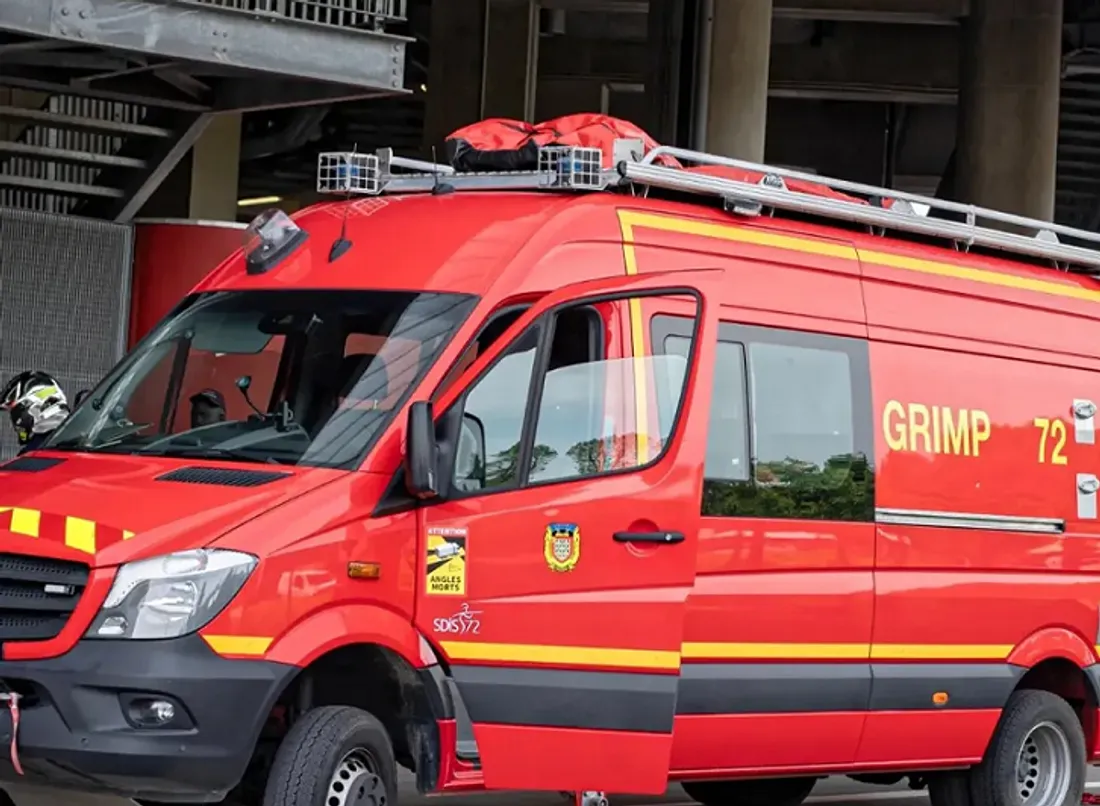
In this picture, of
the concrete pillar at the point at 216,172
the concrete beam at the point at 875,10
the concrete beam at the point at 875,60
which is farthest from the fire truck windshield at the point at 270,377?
the concrete beam at the point at 875,60

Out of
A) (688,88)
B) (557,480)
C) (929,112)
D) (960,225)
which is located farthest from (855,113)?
(557,480)

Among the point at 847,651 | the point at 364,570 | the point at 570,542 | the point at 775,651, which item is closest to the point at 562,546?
the point at 570,542

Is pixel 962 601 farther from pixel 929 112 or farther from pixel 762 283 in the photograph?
pixel 929 112

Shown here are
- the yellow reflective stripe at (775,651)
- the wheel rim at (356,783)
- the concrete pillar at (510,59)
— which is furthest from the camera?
the concrete pillar at (510,59)

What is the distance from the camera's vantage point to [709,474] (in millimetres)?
8828

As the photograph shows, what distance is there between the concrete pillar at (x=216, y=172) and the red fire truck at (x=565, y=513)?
53.3 feet

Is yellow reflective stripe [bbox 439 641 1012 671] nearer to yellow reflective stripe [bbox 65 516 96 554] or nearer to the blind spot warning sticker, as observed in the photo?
the blind spot warning sticker

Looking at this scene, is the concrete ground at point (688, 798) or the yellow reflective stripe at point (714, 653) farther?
the concrete ground at point (688, 798)

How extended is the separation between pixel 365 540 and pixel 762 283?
240 cm

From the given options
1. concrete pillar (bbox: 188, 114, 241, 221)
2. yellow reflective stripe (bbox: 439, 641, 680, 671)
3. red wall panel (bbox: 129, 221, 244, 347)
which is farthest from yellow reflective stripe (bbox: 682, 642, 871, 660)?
concrete pillar (bbox: 188, 114, 241, 221)

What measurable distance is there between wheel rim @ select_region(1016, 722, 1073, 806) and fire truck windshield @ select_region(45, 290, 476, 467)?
4.00 m

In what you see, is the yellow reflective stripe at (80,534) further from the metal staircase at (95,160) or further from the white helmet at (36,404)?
the metal staircase at (95,160)

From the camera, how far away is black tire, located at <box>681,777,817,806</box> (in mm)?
11047

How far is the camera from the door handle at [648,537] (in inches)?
328
